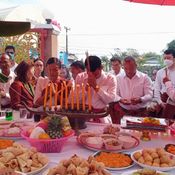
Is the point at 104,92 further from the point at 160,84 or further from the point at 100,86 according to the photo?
the point at 160,84

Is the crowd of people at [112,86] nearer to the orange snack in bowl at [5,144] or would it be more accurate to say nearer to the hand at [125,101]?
the hand at [125,101]

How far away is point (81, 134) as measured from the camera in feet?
5.37

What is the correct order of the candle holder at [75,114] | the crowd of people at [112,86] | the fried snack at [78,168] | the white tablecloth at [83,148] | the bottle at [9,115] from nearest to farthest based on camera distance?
the fried snack at [78,168]
the white tablecloth at [83,148]
the candle holder at [75,114]
the bottle at [9,115]
the crowd of people at [112,86]

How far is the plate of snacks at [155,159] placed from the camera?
4.00 feet

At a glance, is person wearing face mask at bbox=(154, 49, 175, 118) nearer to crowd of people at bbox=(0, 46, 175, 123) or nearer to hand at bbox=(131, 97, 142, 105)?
crowd of people at bbox=(0, 46, 175, 123)

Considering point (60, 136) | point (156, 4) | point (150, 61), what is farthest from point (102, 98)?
point (150, 61)

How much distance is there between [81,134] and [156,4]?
5.00 ft

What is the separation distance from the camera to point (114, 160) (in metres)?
1.30

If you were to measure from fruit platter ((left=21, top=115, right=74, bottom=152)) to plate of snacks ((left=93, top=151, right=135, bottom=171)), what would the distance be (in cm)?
22

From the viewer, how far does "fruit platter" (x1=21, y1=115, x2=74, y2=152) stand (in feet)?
4.61

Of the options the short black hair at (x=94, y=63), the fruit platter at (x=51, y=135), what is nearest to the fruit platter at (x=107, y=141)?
the fruit platter at (x=51, y=135)

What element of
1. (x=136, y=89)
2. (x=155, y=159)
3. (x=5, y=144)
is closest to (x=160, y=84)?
(x=136, y=89)

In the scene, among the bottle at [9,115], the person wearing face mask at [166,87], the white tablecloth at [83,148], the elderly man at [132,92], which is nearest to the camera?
the white tablecloth at [83,148]

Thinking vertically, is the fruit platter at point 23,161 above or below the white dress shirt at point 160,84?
below
